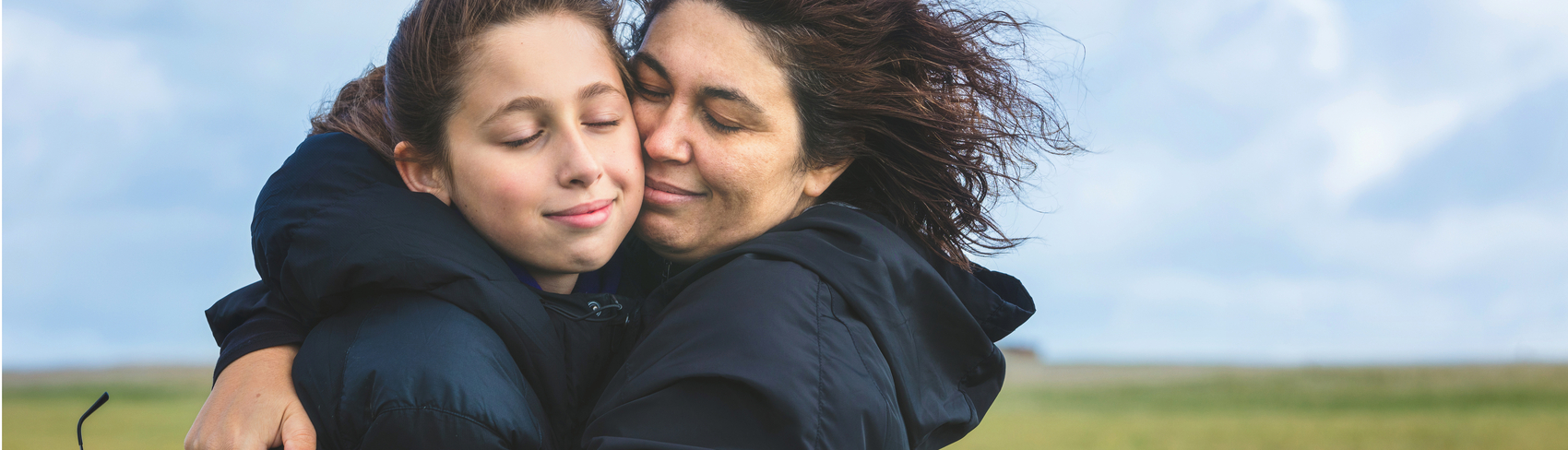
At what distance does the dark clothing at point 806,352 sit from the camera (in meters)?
1.81

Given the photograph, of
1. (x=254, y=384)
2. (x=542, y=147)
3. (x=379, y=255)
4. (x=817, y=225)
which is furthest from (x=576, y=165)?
(x=254, y=384)

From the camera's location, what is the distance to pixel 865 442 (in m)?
1.88

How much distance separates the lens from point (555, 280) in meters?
2.52

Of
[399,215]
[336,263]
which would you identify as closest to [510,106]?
[399,215]

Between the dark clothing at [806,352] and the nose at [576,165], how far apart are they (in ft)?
1.07

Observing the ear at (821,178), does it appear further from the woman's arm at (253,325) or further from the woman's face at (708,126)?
the woman's arm at (253,325)

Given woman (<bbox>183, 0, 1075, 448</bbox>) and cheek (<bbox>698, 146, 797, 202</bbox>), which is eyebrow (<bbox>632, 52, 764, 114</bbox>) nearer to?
woman (<bbox>183, 0, 1075, 448</bbox>)

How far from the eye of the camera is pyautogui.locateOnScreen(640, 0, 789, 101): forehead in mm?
2500

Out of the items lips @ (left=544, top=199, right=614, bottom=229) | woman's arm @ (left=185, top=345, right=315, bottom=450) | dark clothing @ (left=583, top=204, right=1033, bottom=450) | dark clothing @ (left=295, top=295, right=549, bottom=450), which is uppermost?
lips @ (left=544, top=199, right=614, bottom=229)

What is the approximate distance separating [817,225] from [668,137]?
0.49 meters

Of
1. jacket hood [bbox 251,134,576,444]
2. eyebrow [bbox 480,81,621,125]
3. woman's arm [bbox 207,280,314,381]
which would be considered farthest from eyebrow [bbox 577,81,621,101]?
woman's arm [bbox 207,280,314,381]

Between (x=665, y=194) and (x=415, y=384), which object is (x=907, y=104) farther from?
(x=415, y=384)

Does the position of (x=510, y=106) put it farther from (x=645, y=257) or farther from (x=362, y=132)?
(x=645, y=257)

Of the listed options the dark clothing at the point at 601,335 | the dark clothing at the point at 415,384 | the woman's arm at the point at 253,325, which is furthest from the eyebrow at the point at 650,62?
the woman's arm at the point at 253,325
